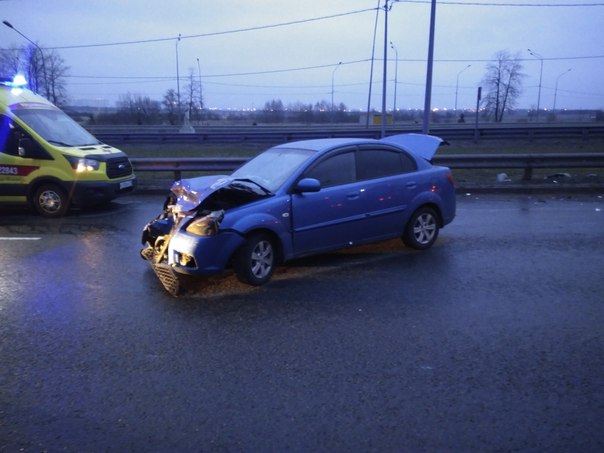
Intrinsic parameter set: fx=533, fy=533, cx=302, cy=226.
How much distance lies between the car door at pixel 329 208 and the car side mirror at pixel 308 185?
5.2 inches

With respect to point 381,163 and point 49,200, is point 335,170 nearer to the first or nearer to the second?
point 381,163

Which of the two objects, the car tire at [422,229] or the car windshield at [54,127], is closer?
the car tire at [422,229]

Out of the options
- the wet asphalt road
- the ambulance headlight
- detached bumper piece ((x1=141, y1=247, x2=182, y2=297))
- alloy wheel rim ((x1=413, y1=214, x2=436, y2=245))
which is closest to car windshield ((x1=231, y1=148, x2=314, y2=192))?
the wet asphalt road

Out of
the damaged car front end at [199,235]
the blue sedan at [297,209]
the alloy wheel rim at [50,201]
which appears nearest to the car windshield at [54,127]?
the alloy wheel rim at [50,201]

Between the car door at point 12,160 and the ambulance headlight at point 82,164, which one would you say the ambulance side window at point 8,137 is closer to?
the car door at point 12,160

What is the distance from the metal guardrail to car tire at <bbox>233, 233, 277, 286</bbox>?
25.0 ft

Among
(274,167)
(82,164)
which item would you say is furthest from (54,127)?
(274,167)

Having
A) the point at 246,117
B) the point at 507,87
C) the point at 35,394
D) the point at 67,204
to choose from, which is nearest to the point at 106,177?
the point at 67,204

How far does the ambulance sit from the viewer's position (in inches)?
397

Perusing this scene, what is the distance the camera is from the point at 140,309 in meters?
5.29

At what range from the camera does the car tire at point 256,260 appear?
5.80m

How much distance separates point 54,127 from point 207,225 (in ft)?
22.0

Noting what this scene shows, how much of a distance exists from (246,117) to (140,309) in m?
68.0

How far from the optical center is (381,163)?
722cm
